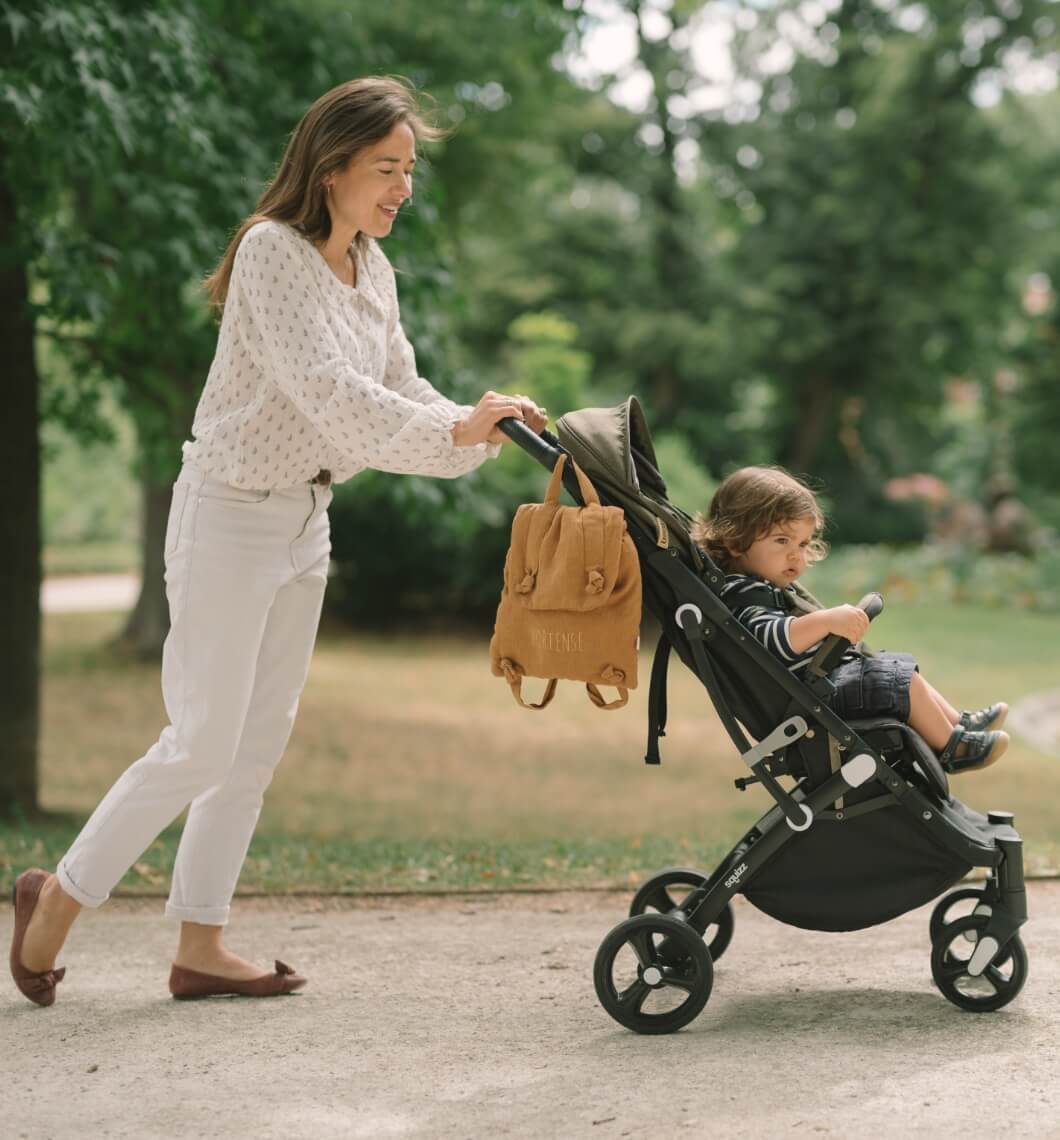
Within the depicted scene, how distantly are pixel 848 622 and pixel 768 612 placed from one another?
27 centimetres

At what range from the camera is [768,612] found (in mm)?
3559

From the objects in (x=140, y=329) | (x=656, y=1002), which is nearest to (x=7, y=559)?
(x=140, y=329)

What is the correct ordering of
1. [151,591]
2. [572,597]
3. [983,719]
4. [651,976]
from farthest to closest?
1. [151,591]
2. [983,719]
3. [651,976]
4. [572,597]

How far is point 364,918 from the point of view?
461 centimetres

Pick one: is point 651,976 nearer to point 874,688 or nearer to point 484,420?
point 874,688

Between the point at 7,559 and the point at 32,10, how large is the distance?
2558mm

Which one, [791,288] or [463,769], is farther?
[791,288]

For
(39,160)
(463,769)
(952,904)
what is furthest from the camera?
(463,769)

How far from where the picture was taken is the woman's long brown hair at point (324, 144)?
3.44 meters

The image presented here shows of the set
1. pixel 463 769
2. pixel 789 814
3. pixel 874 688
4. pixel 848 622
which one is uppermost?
pixel 848 622

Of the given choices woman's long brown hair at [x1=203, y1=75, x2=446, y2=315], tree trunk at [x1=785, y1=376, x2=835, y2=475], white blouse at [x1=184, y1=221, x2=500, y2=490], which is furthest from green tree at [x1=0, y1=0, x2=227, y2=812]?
tree trunk at [x1=785, y1=376, x2=835, y2=475]

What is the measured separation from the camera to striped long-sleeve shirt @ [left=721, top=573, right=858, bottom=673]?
3.49 m

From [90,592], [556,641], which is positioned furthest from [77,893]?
[90,592]

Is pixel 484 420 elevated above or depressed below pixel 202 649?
above
